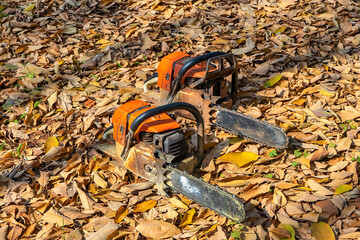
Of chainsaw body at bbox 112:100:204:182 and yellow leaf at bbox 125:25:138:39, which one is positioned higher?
yellow leaf at bbox 125:25:138:39

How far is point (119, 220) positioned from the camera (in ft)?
11.0

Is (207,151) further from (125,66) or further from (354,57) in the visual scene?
(354,57)

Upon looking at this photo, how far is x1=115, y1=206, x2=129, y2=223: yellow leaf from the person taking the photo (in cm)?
337

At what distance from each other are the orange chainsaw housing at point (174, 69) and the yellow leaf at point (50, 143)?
53.2 inches

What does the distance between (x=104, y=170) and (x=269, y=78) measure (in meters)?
2.48

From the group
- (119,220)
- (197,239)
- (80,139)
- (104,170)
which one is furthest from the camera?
(80,139)

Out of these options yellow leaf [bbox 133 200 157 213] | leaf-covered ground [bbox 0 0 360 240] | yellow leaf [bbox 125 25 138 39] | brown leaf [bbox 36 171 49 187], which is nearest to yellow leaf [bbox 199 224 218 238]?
leaf-covered ground [bbox 0 0 360 240]

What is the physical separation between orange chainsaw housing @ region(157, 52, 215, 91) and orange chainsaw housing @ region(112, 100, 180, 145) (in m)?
0.82

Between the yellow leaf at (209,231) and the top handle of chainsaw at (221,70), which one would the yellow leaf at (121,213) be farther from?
the top handle of chainsaw at (221,70)

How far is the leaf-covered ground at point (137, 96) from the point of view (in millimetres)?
3279

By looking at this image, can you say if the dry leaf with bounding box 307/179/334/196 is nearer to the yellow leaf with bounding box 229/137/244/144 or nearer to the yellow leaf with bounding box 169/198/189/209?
the yellow leaf with bounding box 229/137/244/144

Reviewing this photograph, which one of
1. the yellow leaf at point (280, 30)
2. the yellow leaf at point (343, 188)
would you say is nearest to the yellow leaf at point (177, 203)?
the yellow leaf at point (343, 188)

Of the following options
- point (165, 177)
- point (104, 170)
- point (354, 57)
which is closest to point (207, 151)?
point (165, 177)

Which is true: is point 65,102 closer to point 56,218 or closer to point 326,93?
point 56,218
